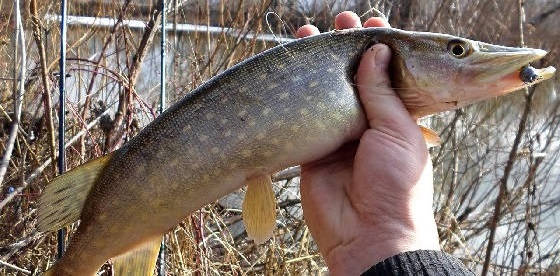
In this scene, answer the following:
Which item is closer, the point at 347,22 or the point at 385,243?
the point at 385,243

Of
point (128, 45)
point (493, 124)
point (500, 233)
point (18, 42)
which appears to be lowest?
point (500, 233)

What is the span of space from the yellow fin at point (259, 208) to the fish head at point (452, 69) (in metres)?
0.43

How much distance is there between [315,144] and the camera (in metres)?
1.59

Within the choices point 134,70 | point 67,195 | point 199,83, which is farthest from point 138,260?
point 199,83

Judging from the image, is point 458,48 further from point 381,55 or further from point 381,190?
point 381,190

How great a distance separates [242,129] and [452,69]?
549 millimetres

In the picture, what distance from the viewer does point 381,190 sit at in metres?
1.58

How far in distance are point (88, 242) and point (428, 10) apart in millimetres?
4513

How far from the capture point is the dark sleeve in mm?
1357

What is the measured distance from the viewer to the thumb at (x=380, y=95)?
1.59 metres

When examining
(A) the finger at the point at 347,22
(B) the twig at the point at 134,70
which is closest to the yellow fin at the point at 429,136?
(A) the finger at the point at 347,22

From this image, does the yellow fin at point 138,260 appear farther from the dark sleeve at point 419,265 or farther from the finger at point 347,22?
the finger at point 347,22

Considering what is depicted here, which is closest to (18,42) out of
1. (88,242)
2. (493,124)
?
(88,242)

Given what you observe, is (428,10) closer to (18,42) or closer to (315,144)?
(18,42)
